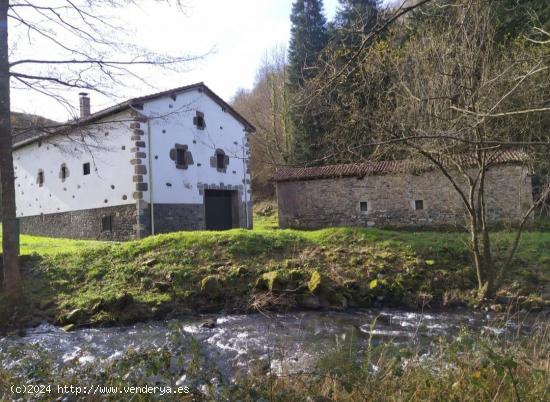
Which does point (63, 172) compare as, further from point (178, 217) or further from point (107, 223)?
point (178, 217)

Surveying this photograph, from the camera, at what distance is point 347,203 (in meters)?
18.2

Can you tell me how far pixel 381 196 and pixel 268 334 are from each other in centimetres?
1174

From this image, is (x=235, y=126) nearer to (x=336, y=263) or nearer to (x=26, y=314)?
(x=336, y=263)

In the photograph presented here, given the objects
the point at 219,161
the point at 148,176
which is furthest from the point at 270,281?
the point at 219,161

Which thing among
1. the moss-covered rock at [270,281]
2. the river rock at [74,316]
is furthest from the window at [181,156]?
the river rock at [74,316]

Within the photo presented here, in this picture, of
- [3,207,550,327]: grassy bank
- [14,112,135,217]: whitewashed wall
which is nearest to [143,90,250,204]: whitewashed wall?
[14,112,135,217]: whitewashed wall

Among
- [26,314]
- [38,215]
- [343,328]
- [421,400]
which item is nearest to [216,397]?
[421,400]

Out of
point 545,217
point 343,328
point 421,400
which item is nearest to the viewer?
point 421,400

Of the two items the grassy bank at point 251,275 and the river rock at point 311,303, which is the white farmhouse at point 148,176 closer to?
the grassy bank at point 251,275

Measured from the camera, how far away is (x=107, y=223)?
17109 mm

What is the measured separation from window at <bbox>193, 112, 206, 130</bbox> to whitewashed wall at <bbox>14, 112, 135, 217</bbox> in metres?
3.01

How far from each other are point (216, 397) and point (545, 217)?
15.7 meters

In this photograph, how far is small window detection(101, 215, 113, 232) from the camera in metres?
16.9

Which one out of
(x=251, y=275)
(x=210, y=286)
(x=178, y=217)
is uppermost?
(x=178, y=217)
